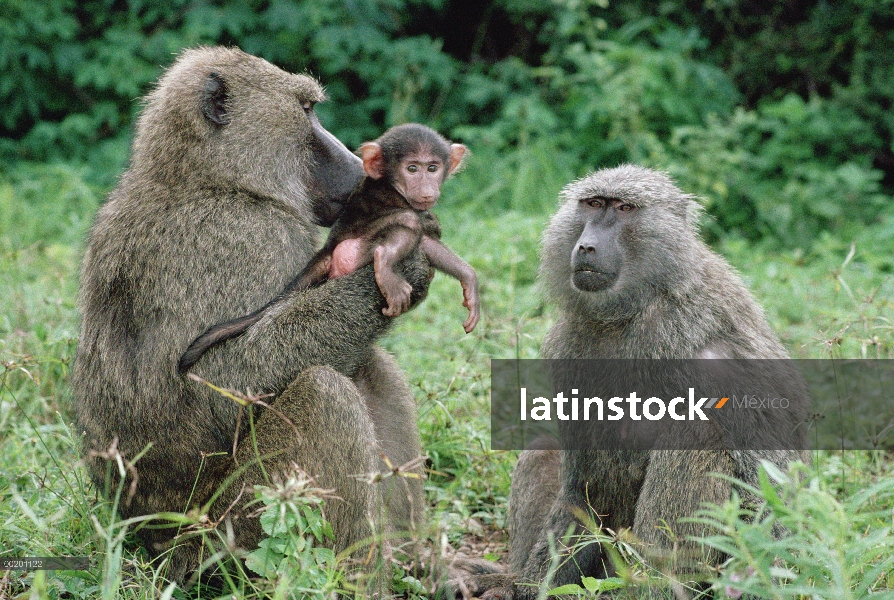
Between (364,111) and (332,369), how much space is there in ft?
18.8

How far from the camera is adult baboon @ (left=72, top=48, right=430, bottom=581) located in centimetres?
260

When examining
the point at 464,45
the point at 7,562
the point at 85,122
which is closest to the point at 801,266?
the point at 464,45

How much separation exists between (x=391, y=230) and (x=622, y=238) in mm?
682

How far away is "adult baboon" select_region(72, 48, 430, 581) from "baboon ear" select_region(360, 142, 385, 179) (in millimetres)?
226

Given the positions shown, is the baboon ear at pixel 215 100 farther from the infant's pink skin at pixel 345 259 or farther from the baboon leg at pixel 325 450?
the baboon leg at pixel 325 450

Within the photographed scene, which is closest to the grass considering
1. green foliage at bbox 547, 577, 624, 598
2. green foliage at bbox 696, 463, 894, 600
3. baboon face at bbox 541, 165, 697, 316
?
green foliage at bbox 696, 463, 894, 600

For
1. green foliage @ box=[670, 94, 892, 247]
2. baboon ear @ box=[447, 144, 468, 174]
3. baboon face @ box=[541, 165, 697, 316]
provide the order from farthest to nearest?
green foliage @ box=[670, 94, 892, 247] → baboon ear @ box=[447, 144, 468, 174] → baboon face @ box=[541, 165, 697, 316]

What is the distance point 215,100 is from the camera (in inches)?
114

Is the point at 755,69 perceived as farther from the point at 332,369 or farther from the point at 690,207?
the point at 332,369

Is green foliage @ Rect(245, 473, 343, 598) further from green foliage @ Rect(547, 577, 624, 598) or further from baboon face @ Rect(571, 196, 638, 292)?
baboon face @ Rect(571, 196, 638, 292)

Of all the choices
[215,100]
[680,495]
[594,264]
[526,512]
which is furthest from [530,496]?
[215,100]

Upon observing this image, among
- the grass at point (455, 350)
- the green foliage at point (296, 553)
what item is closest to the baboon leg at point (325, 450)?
the green foliage at point (296, 553)

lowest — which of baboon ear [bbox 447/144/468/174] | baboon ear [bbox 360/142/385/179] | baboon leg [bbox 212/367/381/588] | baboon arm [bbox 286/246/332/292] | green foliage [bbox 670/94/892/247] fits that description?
baboon leg [bbox 212/367/381/588]

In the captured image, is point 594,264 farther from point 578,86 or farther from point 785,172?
point 578,86
